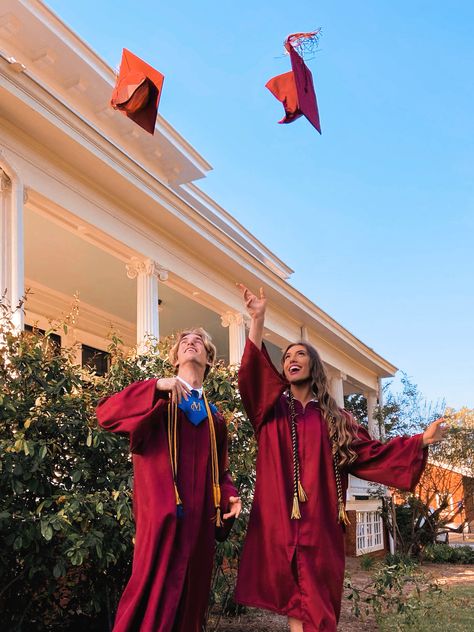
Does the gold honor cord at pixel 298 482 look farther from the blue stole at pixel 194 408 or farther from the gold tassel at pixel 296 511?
the blue stole at pixel 194 408

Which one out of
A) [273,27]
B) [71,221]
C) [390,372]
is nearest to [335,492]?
[273,27]

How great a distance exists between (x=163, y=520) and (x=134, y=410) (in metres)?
0.50

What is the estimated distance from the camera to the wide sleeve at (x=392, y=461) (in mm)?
3496

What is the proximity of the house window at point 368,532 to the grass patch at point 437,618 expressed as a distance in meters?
6.76

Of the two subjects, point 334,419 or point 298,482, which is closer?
point 298,482

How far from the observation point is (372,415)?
18016 mm

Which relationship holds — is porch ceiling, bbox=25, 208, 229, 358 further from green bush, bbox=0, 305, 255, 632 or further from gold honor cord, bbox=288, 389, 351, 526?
gold honor cord, bbox=288, 389, 351, 526

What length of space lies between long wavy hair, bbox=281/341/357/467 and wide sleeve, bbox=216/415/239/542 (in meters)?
0.55

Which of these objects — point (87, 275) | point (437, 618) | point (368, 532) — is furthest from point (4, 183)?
point (368, 532)

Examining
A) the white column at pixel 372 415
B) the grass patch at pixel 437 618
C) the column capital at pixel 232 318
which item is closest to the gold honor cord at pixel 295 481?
the grass patch at pixel 437 618

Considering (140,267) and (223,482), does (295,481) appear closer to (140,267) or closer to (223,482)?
(223,482)

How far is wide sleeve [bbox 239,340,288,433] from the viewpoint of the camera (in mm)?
3506

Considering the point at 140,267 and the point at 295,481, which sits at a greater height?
the point at 140,267

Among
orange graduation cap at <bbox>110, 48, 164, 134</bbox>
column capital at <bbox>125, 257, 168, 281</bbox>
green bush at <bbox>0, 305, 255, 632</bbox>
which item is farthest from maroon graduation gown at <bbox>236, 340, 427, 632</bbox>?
column capital at <bbox>125, 257, 168, 281</bbox>
